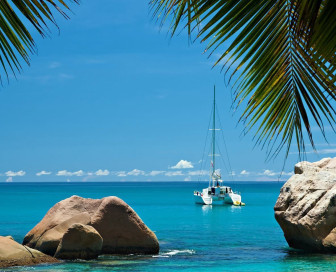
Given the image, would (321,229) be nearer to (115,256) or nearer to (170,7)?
(115,256)

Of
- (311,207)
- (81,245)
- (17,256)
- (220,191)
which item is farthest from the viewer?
(220,191)

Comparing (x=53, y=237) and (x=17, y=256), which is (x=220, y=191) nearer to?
(x=53, y=237)

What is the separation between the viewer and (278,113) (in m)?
3.43

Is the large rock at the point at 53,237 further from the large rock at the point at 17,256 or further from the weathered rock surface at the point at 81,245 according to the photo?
the large rock at the point at 17,256

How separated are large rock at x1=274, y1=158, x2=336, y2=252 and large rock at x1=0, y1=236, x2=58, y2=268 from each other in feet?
33.3

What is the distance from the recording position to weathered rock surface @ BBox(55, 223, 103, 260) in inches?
791

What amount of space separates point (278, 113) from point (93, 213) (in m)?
19.8

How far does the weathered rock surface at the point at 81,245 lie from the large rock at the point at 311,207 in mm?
8354

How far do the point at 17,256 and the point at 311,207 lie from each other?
11.8 meters

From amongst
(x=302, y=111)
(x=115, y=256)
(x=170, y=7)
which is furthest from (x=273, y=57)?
(x=115, y=256)

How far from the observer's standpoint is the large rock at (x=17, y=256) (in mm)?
18922

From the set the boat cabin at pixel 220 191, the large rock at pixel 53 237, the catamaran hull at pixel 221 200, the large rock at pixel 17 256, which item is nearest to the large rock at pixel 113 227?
the large rock at pixel 53 237

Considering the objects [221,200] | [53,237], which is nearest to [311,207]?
[53,237]

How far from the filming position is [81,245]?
20500mm
